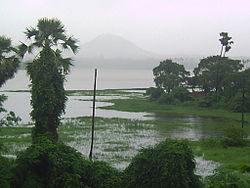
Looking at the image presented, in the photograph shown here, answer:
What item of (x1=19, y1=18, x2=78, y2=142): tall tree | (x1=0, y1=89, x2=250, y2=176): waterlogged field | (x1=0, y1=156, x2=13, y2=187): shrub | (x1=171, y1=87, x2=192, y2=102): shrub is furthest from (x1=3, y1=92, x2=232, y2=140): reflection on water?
(x1=0, y1=156, x2=13, y2=187): shrub

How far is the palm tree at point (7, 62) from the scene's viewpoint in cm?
1407

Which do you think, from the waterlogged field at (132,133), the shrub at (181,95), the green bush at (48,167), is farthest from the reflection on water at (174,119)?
the green bush at (48,167)

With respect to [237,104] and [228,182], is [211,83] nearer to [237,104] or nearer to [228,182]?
[237,104]

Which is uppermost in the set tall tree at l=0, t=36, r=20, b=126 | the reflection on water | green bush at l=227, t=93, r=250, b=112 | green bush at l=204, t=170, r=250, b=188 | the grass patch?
tall tree at l=0, t=36, r=20, b=126

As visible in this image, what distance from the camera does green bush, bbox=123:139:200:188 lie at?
11586 millimetres

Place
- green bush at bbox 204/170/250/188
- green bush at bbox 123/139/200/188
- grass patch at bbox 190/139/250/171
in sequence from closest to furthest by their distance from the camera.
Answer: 1. green bush at bbox 123/139/200/188
2. green bush at bbox 204/170/250/188
3. grass patch at bbox 190/139/250/171

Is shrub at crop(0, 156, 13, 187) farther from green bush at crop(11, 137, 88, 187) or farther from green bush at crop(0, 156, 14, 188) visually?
green bush at crop(11, 137, 88, 187)

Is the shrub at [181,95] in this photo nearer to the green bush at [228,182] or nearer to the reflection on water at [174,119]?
the reflection on water at [174,119]

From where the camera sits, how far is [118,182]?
1255cm

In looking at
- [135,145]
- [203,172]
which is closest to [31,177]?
[203,172]

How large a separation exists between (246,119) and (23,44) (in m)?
32.8

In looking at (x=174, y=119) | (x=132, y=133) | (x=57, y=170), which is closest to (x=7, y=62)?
(x=57, y=170)

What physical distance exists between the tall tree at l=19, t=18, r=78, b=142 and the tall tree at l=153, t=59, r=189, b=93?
5658 centimetres

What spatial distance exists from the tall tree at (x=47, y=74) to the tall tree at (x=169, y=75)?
2227 inches
